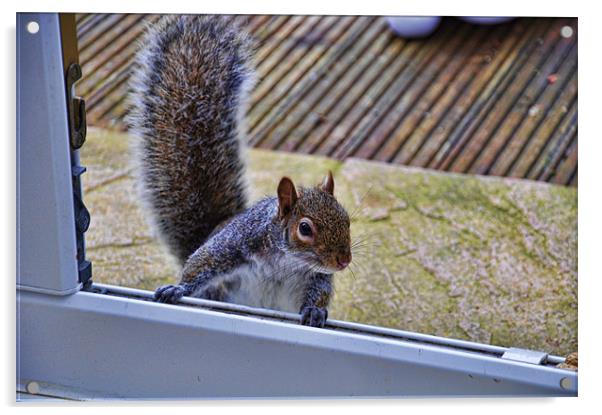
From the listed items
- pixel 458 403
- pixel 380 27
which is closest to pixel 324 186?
pixel 458 403

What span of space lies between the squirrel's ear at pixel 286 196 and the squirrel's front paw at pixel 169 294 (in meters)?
0.25

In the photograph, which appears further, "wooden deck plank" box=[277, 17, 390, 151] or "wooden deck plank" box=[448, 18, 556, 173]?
"wooden deck plank" box=[277, 17, 390, 151]

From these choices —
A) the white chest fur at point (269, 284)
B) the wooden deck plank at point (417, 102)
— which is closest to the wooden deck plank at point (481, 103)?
the wooden deck plank at point (417, 102)

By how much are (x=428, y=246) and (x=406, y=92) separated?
64cm

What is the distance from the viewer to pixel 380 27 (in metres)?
3.07

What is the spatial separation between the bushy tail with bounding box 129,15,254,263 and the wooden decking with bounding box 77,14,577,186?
1.85ft

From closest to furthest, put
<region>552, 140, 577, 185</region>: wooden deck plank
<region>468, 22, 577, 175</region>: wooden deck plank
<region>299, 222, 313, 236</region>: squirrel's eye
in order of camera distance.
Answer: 1. <region>299, 222, 313, 236</region>: squirrel's eye
2. <region>552, 140, 577, 185</region>: wooden deck plank
3. <region>468, 22, 577, 175</region>: wooden deck plank

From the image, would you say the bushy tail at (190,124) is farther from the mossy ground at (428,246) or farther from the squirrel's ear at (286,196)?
the squirrel's ear at (286,196)

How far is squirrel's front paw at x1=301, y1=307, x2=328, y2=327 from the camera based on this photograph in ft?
5.88

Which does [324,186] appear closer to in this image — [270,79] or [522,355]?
[522,355]

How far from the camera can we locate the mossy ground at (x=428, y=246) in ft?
7.36

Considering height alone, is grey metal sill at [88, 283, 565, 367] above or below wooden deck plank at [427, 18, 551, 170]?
below

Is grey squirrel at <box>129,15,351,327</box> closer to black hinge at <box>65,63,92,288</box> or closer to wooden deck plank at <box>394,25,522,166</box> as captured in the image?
black hinge at <box>65,63,92,288</box>

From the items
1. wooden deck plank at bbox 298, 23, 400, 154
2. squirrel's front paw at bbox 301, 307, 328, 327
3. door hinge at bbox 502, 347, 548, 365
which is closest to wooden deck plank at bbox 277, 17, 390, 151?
wooden deck plank at bbox 298, 23, 400, 154
